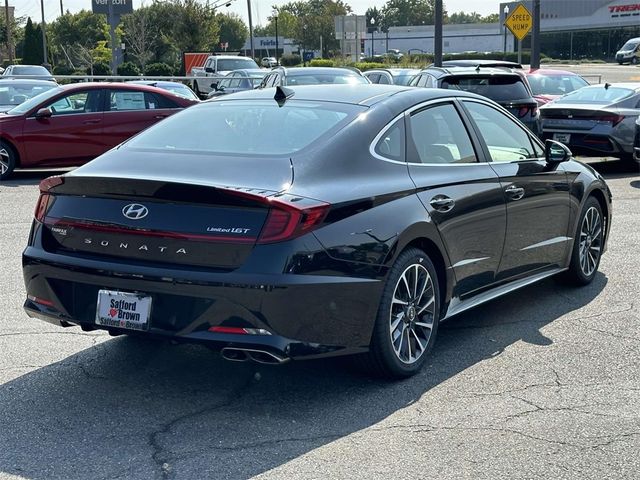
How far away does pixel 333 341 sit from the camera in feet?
15.7

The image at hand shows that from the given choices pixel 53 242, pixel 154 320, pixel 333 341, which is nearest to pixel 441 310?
pixel 333 341

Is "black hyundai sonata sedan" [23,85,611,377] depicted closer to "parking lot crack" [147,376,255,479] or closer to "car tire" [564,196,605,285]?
"parking lot crack" [147,376,255,479]

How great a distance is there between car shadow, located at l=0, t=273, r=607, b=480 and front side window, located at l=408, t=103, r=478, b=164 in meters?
1.20

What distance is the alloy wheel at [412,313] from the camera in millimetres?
5211

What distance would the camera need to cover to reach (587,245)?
25.0ft

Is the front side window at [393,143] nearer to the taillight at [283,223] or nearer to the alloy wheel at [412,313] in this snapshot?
the alloy wheel at [412,313]

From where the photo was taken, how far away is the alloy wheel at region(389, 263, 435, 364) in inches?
205

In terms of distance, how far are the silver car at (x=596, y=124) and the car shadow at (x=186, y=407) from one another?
9515 millimetres

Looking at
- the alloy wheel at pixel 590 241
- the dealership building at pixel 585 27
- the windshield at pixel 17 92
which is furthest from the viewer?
the dealership building at pixel 585 27

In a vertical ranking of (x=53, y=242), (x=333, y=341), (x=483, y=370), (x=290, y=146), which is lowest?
(x=483, y=370)

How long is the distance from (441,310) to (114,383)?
196 centimetres

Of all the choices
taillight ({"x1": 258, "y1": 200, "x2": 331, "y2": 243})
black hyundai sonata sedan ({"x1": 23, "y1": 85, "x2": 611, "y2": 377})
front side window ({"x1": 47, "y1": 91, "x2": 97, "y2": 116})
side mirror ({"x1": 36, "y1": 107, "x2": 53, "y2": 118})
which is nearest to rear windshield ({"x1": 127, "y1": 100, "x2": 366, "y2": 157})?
black hyundai sonata sedan ({"x1": 23, "y1": 85, "x2": 611, "y2": 377})

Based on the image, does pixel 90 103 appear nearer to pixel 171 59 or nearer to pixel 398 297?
pixel 398 297

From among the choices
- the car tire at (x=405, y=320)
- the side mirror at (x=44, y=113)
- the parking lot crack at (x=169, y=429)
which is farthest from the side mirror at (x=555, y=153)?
the side mirror at (x=44, y=113)
